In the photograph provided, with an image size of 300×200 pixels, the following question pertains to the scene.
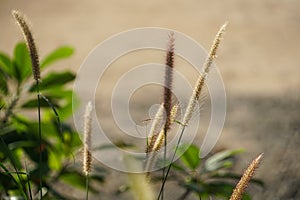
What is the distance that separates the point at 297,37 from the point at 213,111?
1497 millimetres

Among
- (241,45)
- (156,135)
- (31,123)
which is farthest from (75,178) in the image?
(241,45)

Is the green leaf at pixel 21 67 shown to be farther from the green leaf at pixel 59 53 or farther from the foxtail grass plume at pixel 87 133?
the foxtail grass plume at pixel 87 133

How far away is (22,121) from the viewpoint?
189 cm


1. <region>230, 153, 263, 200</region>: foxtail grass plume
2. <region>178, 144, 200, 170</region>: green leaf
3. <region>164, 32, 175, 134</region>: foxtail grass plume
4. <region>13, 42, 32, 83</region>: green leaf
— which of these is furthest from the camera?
<region>13, 42, 32, 83</region>: green leaf

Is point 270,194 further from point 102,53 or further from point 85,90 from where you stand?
point 102,53

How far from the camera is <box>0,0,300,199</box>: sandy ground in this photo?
115 inches

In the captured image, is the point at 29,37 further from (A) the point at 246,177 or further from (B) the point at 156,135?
(A) the point at 246,177

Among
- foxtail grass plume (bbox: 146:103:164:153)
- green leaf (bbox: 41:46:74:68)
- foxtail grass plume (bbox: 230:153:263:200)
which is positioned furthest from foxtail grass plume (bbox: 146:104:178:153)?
green leaf (bbox: 41:46:74:68)

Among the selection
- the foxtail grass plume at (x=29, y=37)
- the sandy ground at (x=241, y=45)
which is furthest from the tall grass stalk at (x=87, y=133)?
the sandy ground at (x=241, y=45)

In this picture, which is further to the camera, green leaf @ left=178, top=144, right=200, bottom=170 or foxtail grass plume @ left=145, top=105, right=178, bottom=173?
green leaf @ left=178, top=144, right=200, bottom=170

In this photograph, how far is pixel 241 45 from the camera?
4672mm

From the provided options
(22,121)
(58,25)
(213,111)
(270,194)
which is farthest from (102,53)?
(22,121)

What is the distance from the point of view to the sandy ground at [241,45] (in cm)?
292

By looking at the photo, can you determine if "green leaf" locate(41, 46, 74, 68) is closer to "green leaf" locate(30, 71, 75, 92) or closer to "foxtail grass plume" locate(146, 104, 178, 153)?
Result: "green leaf" locate(30, 71, 75, 92)
